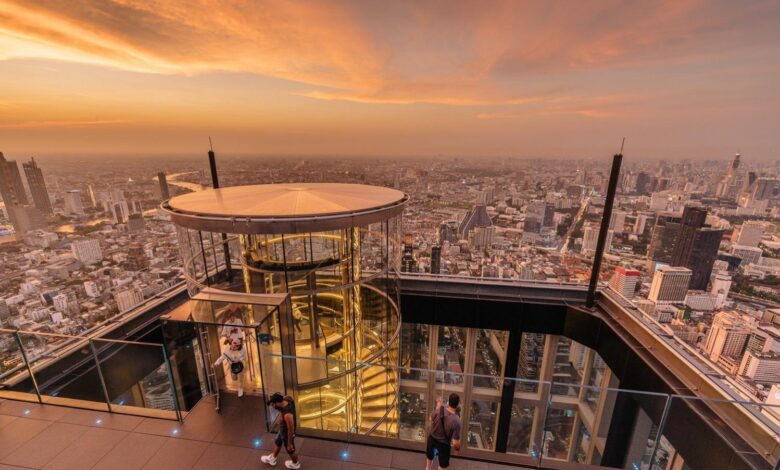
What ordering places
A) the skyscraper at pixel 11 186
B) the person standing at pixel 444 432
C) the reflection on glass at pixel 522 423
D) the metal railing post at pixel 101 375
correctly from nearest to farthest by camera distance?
the person standing at pixel 444 432 → the metal railing post at pixel 101 375 → the reflection on glass at pixel 522 423 → the skyscraper at pixel 11 186

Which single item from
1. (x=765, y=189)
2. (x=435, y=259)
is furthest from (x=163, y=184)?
(x=765, y=189)

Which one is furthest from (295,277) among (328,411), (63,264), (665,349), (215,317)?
(63,264)

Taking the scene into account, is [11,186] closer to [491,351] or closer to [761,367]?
[491,351]

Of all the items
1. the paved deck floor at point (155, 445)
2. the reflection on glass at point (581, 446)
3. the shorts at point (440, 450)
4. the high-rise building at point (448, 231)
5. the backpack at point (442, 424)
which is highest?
the high-rise building at point (448, 231)

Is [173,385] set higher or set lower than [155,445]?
higher

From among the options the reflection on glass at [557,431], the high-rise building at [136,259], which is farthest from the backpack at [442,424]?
the high-rise building at [136,259]

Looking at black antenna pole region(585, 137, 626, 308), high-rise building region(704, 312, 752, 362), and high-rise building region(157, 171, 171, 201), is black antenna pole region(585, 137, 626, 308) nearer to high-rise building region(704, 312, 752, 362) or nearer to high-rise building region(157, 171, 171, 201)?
high-rise building region(704, 312, 752, 362)

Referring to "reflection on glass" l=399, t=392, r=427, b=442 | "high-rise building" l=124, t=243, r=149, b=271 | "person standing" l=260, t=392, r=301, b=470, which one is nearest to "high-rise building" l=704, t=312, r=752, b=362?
"reflection on glass" l=399, t=392, r=427, b=442

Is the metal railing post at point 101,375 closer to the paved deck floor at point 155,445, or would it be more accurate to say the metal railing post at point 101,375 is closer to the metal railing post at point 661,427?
the paved deck floor at point 155,445
